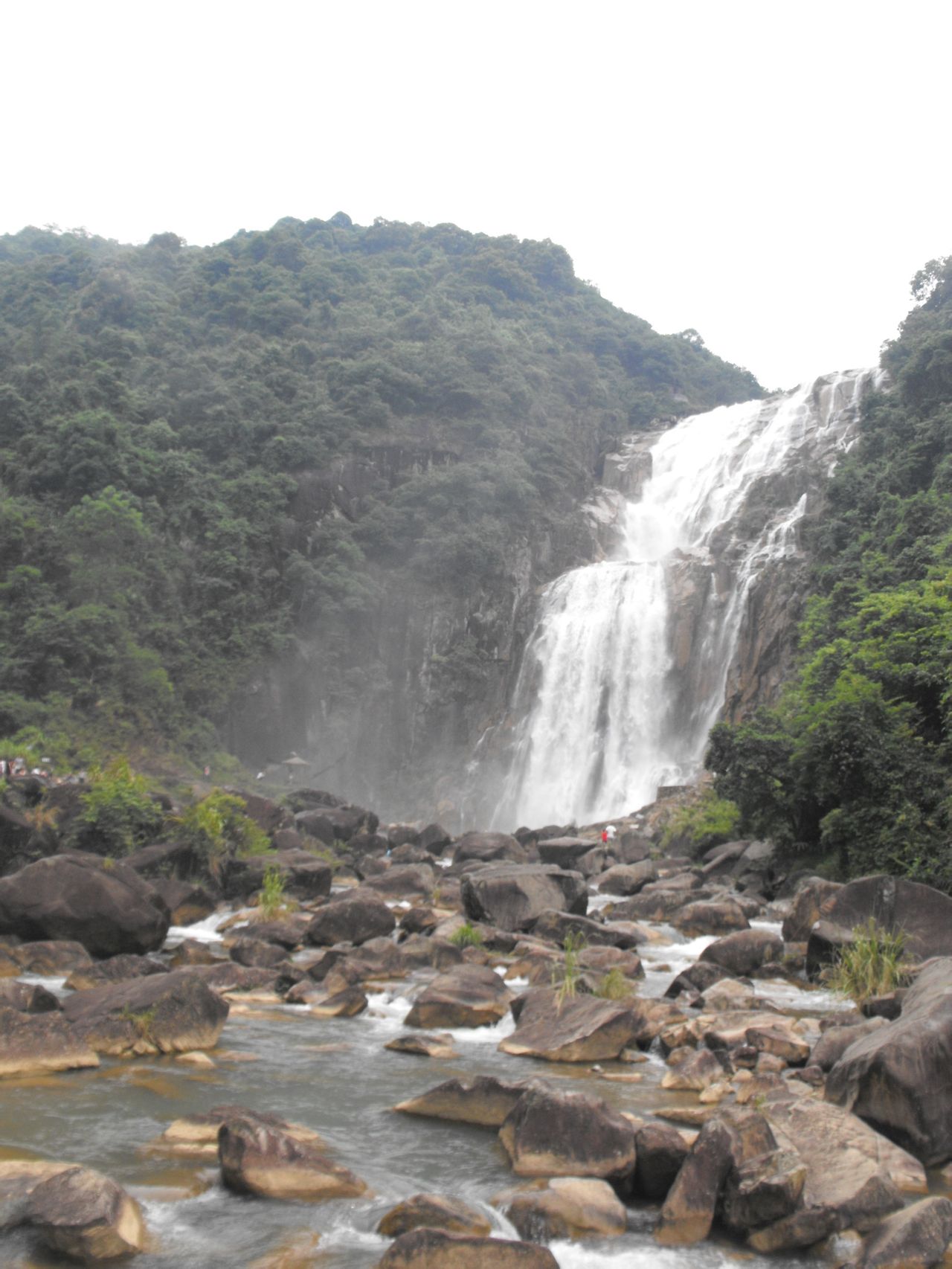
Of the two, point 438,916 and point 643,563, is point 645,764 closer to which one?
point 643,563

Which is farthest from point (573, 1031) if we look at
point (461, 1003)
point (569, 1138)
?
point (569, 1138)

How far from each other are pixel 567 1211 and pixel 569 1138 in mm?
587

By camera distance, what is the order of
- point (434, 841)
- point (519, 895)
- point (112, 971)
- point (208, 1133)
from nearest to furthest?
1. point (208, 1133)
2. point (112, 971)
3. point (519, 895)
4. point (434, 841)

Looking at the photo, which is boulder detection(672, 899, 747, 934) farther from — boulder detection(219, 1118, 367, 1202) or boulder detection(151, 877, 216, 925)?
boulder detection(219, 1118, 367, 1202)

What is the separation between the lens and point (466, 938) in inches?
493

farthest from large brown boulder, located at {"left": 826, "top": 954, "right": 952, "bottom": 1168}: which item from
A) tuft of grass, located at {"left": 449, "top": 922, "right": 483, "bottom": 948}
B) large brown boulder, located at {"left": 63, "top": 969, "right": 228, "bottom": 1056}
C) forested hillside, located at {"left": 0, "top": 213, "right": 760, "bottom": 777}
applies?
forested hillside, located at {"left": 0, "top": 213, "right": 760, "bottom": 777}

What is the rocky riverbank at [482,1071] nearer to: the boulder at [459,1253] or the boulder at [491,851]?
the boulder at [459,1253]

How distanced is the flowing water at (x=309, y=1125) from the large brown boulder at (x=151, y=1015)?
0.23 metres

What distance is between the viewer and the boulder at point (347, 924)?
13.1m

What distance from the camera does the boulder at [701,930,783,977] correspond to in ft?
36.8

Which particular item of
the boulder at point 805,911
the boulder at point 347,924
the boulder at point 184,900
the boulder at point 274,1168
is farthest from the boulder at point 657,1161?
the boulder at point 184,900

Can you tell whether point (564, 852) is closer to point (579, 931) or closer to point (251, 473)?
point (579, 931)

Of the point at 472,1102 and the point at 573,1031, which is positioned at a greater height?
the point at 472,1102

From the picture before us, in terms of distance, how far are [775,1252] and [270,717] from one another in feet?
118
